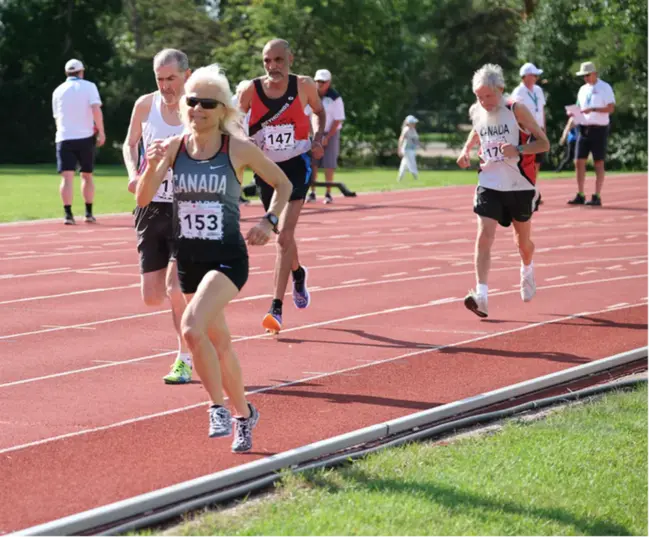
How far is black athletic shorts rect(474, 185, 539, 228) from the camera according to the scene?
11422 mm

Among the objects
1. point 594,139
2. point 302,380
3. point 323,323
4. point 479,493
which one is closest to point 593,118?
point 594,139

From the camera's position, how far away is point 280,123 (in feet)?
35.1

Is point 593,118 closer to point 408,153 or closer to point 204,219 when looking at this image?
point 408,153

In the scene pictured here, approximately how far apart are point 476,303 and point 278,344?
1.89m

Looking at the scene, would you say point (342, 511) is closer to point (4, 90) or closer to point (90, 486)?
point (90, 486)

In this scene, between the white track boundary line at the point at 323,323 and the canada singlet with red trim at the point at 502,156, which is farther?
the canada singlet with red trim at the point at 502,156

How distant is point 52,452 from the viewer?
22.6 feet

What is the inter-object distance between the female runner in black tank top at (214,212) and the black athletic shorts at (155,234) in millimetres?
1536

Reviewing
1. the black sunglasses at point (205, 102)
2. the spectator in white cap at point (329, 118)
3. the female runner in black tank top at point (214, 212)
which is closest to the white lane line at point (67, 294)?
the female runner in black tank top at point (214, 212)

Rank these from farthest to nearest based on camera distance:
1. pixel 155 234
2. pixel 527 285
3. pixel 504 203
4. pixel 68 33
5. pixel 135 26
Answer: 1. pixel 135 26
2. pixel 68 33
3. pixel 527 285
4. pixel 504 203
5. pixel 155 234

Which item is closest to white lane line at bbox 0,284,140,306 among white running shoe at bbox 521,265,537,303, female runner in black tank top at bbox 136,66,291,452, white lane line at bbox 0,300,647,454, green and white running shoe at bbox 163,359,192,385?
white lane line at bbox 0,300,647,454

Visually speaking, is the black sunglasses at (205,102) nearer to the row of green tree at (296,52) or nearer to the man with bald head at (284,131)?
the man with bald head at (284,131)

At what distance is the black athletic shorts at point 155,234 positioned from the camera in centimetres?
856

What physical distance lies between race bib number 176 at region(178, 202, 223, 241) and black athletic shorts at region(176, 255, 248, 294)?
0.13 m
